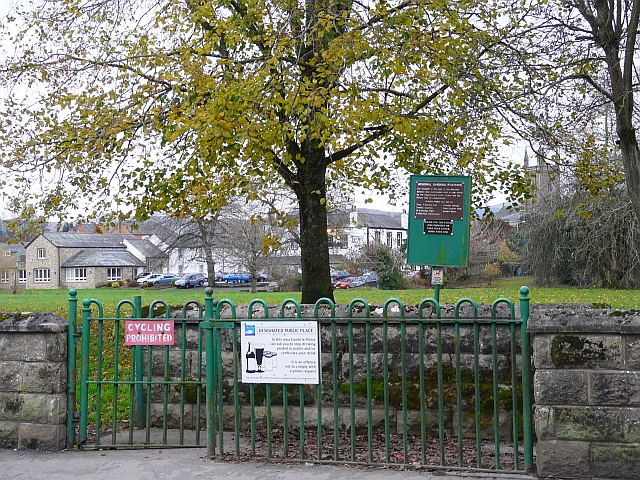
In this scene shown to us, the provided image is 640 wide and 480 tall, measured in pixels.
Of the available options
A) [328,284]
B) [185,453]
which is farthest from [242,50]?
[185,453]

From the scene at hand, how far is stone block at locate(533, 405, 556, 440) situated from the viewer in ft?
19.2

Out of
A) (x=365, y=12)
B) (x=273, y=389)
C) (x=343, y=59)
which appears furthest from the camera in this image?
(x=365, y=12)

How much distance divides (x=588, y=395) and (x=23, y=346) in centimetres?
530

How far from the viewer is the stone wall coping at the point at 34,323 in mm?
7020

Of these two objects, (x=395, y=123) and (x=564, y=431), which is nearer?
(x=564, y=431)

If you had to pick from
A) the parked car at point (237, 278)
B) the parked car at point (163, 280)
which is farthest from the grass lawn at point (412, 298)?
the parked car at point (237, 278)

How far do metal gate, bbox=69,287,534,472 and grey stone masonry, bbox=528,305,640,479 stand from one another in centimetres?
42

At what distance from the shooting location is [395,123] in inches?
469

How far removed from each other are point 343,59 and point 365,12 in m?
2.11

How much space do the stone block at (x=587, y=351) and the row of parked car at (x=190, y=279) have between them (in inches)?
2396

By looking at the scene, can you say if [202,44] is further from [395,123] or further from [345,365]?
[345,365]

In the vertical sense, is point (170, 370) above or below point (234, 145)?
below

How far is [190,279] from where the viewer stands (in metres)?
70.9

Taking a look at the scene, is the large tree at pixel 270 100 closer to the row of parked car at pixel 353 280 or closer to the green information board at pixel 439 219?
the green information board at pixel 439 219
